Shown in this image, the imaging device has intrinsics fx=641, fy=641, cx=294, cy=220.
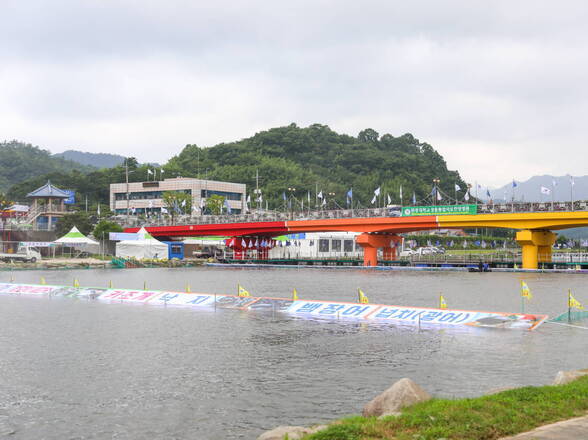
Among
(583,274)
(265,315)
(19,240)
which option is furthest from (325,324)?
(19,240)

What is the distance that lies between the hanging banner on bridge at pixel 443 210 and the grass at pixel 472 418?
8099 cm

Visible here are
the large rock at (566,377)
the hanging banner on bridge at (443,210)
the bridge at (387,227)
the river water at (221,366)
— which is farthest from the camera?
the hanging banner on bridge at (443,210)

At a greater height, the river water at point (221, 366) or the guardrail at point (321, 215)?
the guardrail at point (321, 215)

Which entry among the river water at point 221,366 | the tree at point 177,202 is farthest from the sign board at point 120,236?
the river water at point 221,366

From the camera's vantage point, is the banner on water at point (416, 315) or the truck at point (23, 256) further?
the truck at point (23, 256)

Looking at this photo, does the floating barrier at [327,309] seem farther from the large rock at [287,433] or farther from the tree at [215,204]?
the tree at [215,204]

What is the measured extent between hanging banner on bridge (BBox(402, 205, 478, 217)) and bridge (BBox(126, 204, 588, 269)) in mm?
624

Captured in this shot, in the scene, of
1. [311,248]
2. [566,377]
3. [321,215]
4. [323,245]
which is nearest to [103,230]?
[321,215]

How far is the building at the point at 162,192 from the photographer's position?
17898 centimetres

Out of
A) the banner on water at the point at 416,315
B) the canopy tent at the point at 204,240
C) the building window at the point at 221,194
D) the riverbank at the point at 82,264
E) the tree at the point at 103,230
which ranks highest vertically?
the building window at the point at 221,194

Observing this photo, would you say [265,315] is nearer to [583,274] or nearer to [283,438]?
[283,438]

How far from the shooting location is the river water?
781 inches

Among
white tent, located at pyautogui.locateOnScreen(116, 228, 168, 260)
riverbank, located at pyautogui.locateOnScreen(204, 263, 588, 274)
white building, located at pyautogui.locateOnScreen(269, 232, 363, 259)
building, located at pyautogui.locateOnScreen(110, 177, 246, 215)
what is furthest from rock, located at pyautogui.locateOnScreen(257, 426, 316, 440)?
building, located at pyautogui.locateOnScreen(110, 177, 246, 215)

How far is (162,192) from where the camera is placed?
183625 millimetres
